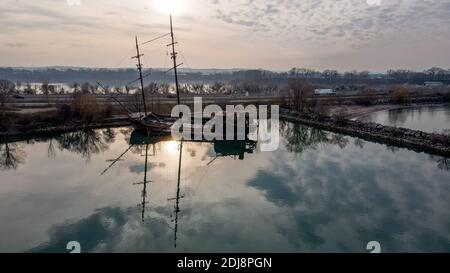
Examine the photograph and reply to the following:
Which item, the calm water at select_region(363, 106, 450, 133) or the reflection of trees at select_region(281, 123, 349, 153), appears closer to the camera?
the reflection of trees at select_region(281, 123, 349, 153)

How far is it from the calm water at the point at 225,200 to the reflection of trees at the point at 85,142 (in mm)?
275

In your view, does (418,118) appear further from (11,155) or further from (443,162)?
(11,155)

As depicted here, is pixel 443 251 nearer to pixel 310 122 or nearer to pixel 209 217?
pixel 209 217

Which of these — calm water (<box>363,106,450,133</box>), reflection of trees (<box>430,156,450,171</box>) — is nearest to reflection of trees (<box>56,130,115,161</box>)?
reflection of trees (<box>430,156,450,171</box>)

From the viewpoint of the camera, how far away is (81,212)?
14.3 metres

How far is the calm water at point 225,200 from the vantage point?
12.1 metres

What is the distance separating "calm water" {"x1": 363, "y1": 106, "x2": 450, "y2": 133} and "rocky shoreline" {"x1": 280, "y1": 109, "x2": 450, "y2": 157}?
489 cm

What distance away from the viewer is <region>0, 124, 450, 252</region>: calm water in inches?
476

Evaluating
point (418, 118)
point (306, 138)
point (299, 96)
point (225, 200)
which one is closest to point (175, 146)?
point (225, 200)

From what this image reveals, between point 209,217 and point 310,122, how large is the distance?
23591 millimetres

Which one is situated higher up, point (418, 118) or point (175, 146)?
point (418, 118)

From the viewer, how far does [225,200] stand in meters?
15.5

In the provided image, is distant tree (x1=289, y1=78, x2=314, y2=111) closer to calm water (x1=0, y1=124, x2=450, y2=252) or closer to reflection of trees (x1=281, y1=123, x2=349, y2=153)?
reflection of trees (x1=281, y1=123, x2=349, y2=153)

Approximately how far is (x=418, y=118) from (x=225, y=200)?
1327 inches
